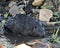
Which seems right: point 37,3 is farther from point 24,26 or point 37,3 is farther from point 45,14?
point 24,26

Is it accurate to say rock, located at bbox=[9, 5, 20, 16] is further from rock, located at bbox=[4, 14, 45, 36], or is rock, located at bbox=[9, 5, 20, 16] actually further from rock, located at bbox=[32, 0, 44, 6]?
rock, located at bbox=[4, 14, 45, 36]

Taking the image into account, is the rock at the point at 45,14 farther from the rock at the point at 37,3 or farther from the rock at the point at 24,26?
the rock at the point at 24,26

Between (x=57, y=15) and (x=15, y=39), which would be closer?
(x=15, y=39)

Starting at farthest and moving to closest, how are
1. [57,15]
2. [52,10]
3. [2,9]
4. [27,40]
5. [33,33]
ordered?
[2,9] < [52,10] < [57,15] < [33,33] < [27,40]

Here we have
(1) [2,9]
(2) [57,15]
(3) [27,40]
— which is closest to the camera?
(3) [27,40]

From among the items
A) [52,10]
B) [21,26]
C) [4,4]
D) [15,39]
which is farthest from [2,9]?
[15,39]

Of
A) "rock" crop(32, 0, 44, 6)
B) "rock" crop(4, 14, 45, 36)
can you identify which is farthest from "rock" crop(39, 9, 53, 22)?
"rock" crop(4, 14, 45, 36)

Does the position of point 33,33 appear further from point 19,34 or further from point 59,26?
point 59,26
